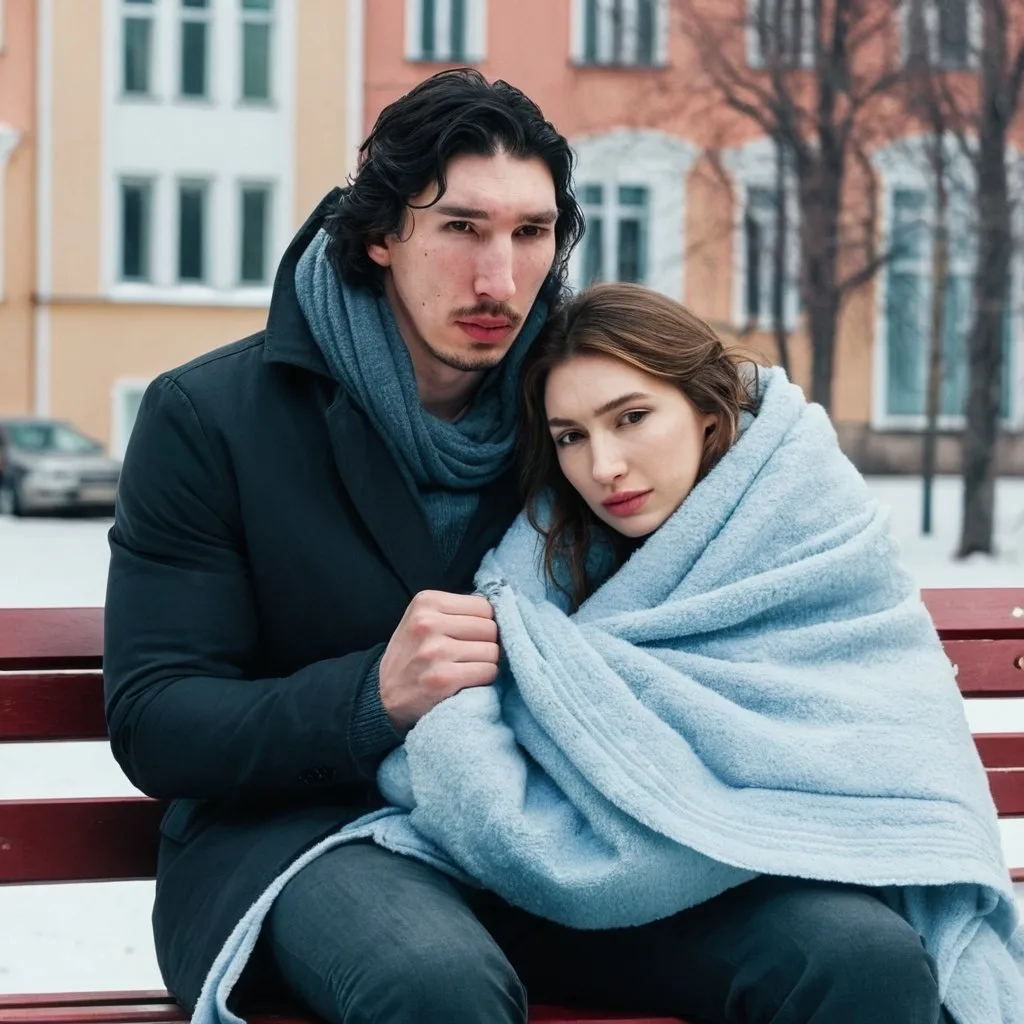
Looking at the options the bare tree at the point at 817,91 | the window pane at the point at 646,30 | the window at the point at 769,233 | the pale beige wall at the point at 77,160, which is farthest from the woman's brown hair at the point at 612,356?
the pale beige wall at the point at 77,160

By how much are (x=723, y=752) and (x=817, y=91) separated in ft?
41.1

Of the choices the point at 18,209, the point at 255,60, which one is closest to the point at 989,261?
the point at 255,60

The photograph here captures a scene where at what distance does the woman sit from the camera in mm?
2246

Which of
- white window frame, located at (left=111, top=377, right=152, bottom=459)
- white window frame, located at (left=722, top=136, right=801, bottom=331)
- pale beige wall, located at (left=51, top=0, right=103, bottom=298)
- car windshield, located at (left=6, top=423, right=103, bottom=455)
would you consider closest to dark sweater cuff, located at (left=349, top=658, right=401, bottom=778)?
white window frame, located at (left=722, top=136, right=801, bottom=331)

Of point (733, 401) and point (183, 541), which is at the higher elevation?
point (733, 401)

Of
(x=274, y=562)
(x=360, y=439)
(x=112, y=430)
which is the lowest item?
(x=112, y=430)

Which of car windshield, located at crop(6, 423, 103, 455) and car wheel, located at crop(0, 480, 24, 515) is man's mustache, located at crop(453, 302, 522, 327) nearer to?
car wheel, located at crop(0, 480, 24, 515)

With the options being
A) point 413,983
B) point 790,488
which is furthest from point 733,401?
point 413,983

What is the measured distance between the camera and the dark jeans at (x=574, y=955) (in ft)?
6.89

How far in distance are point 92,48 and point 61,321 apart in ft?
10.9

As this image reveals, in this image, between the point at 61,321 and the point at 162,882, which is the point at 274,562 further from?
the point at 61,321

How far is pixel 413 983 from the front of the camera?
207cm

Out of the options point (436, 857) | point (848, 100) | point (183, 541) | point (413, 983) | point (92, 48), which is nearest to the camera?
point (413, 983)

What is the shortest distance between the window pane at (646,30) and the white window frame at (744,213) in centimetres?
147
